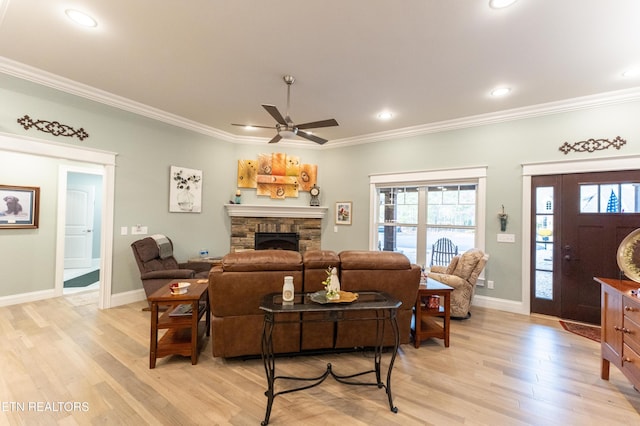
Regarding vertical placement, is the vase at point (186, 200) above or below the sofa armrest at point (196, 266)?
above

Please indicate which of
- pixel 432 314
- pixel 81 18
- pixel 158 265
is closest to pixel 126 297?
pixel 158 265

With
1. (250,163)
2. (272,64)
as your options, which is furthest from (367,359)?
(250,163)

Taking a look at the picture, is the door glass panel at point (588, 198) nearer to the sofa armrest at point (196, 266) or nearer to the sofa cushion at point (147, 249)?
the sofa armrest at point (196, 266)

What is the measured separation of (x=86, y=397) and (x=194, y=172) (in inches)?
145

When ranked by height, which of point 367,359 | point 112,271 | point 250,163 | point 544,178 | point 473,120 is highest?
point 473,120

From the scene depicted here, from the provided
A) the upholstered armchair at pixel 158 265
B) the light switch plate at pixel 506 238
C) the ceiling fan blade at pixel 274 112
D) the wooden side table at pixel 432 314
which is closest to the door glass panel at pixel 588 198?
the light switch plate at pixel 506 238

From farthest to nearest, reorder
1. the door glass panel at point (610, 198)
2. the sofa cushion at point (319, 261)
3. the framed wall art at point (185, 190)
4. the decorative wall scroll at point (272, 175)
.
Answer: the decorative wall scroll at point (272, 175), the framed wall art at point (185, 190), the door glass panel at point (610, 198), the sofa cushion at point (319, 261)

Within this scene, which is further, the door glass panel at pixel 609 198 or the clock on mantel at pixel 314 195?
the clock on mantel at pixel 314 195

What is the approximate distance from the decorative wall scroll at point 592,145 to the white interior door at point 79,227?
30.3 ft

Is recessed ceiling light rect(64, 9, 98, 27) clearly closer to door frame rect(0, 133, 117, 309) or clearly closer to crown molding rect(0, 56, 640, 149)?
crown molding rect(0, 56, 640, 149)

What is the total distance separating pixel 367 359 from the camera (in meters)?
2.62

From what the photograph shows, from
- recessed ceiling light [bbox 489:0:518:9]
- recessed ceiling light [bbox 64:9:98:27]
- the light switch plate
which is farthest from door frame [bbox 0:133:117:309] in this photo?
the light switch plate

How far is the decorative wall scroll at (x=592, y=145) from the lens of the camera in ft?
11.3

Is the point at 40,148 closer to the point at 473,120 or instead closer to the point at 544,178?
the point at 473,120
